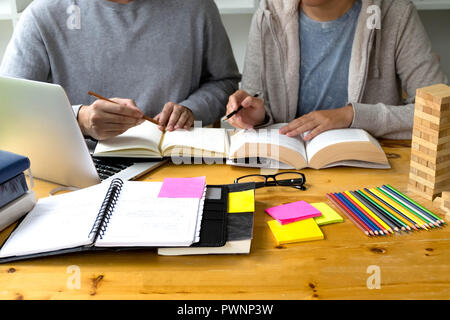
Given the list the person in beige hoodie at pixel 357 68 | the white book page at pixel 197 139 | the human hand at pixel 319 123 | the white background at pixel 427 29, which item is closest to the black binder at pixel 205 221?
the white book page at pixel 197 139

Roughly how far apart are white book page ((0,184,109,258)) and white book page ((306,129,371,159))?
546 millimetres

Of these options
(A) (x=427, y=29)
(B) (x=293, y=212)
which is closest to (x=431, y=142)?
(B) (x=293, y=212)

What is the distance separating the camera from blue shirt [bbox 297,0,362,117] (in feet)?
5.61

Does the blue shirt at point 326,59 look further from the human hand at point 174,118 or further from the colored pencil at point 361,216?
the colored pencil at point 361,216

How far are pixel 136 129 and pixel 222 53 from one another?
1.91 ft

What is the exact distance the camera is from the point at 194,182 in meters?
1.14

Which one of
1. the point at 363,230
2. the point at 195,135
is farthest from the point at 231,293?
the point at 195,135

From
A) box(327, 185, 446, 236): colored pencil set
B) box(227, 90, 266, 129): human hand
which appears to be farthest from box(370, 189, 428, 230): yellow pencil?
box(227, 90, 266, 129): human hand

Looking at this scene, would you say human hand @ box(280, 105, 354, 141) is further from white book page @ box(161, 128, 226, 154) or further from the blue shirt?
the blue shirt

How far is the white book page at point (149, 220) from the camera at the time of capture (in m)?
0.91

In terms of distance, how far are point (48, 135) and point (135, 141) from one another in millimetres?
256

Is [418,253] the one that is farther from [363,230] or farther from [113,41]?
[113,41]

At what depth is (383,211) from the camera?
1.04 metres
